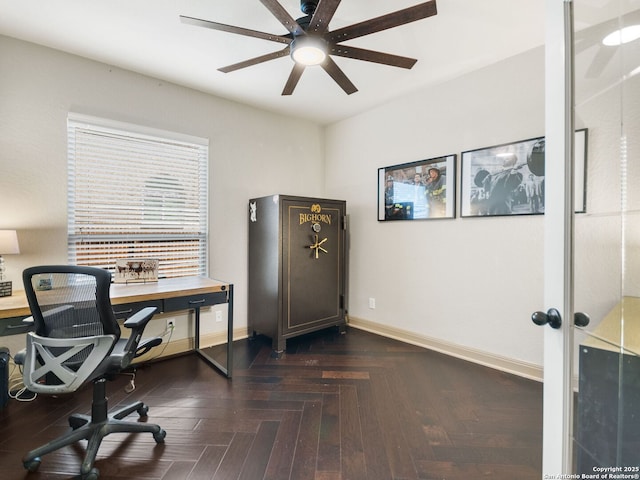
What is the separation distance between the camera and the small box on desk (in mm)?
1979

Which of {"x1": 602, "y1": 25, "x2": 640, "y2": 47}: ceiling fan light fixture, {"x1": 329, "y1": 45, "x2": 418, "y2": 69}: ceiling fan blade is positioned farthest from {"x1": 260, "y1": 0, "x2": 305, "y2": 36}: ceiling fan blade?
{"x1": 602, "y1": 25, "x2": 640, "y2": 47}: ceiling fan light fixture

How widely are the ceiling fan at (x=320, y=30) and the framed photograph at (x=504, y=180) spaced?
119 cm

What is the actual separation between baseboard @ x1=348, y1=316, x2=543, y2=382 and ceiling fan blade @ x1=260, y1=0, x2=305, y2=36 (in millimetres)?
2833

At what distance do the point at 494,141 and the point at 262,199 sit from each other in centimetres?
223

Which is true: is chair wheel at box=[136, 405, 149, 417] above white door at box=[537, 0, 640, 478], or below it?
below

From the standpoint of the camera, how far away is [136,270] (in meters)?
2.55

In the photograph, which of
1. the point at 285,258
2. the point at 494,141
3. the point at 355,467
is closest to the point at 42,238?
the point at 285,258

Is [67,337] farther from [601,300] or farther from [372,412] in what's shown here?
[601,300]

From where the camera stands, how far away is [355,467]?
4.92 feet

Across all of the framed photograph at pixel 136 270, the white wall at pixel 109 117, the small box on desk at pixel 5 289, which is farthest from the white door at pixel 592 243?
the small box on desk at pixel 5 289

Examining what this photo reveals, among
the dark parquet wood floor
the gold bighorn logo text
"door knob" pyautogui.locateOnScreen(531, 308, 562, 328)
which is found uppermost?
the gold bighorn logo text

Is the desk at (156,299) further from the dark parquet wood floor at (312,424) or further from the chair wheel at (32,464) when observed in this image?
the chair wheel at (32,464)

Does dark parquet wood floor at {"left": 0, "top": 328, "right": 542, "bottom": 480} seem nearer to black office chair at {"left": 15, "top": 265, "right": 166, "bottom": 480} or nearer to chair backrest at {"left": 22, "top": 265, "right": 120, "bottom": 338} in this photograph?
black office chair at {"left": 15, "top": 265, "right": 166, "bottom": 480}

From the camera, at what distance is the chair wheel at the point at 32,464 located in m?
1.46
